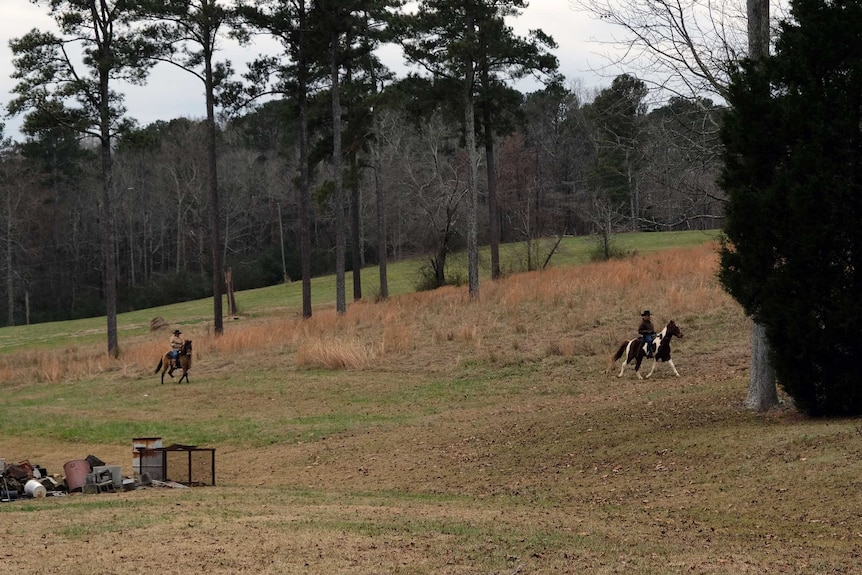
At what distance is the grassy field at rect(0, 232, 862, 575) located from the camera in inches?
325

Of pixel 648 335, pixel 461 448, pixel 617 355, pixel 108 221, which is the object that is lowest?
pixel 461 448

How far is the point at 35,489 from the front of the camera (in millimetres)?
12852

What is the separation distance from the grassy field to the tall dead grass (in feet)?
0.45

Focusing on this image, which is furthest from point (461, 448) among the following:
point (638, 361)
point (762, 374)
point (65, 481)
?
point (638, 361)

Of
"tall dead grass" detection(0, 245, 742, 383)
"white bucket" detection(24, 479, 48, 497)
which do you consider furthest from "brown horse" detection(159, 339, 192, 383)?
"white bucket" detection(24, 479, 48, 497)

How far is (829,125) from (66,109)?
109 ft

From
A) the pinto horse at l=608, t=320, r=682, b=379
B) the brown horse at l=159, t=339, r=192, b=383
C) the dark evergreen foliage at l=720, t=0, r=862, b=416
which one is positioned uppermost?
the dark evergreen foliage at l=720, t=0, r=862, b=416

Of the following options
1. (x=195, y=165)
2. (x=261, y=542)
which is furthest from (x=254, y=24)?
(x=195, y=165)

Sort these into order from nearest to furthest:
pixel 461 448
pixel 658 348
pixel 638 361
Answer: pixel 461 448 < pixel 658 348 < pixel 638 361

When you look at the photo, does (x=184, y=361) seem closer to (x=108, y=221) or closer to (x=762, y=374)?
(x=108, y=221)

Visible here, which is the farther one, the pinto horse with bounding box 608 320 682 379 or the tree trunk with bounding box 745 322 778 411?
the pinto horse with bounding box 608 320 682 379

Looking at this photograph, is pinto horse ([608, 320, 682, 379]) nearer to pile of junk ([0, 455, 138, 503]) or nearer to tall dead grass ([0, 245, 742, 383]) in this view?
tall dead grass ([0, 245, 742, 383])

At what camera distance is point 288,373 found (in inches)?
1105

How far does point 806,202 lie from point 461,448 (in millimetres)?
6839
